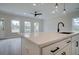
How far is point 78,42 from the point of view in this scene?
179 centimetres

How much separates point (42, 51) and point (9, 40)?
30.1 inches

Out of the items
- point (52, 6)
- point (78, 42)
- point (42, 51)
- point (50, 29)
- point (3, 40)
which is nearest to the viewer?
point (42, 51)

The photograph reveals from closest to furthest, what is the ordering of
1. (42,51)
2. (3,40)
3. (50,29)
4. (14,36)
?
1. (42,51)
2. (3,40)
3. (14,36)
4. (50,29)

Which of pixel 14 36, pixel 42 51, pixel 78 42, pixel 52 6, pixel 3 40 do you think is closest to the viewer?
pixel 42 51

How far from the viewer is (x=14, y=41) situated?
4.41 ft

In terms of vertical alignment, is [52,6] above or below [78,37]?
above

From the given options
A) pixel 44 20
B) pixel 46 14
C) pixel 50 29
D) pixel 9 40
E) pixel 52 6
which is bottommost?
pixel 9 40

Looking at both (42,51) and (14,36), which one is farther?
(14,36)

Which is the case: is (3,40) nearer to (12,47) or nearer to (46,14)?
(12,47)
